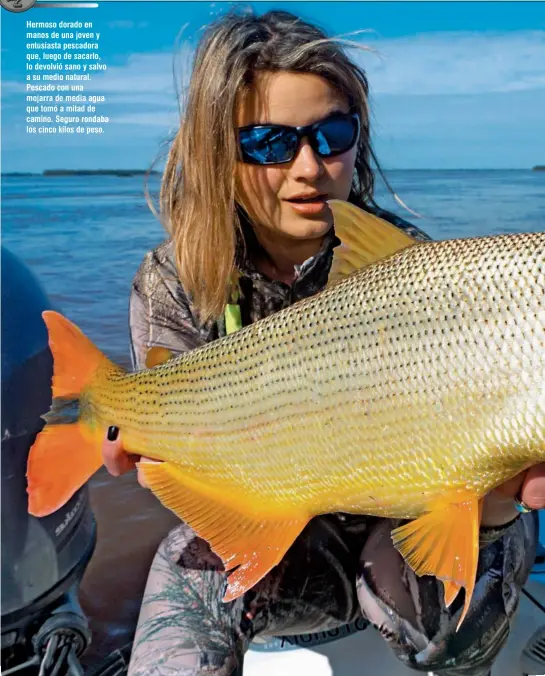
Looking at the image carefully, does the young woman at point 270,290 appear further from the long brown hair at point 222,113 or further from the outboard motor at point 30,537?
the outboard motor at point 30,537

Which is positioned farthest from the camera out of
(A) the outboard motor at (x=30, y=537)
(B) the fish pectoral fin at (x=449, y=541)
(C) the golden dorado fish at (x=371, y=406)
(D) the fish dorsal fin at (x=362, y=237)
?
(A) the outboard motor at (x=30, y=537)

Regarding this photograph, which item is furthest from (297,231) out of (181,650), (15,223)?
(15,223)

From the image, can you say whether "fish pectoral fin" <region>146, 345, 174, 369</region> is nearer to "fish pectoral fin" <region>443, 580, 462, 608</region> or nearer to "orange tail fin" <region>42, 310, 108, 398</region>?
"orange tail fin" <region>42, 310, 108, 398</region>

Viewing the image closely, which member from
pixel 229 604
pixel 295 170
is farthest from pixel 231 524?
pixel 295 170

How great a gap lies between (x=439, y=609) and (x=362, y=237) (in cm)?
113

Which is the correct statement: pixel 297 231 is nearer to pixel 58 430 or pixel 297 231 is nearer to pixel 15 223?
pixel 58 430

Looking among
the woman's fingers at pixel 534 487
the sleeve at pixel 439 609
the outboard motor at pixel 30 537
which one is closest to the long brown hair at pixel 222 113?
the outboard motor at pixel 30 537

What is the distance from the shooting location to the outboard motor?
2.46 meters

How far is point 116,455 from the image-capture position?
85.9 inches

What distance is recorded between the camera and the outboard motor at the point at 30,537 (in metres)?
2.46

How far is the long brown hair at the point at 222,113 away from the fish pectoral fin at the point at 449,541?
3.62 ft

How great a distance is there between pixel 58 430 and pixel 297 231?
1.02 m

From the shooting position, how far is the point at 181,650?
6.65 ft

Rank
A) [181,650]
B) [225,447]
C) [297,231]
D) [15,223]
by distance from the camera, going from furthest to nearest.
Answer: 1. [15,223]
2. [297,231]
3. [181,650]
4. [225,447]
